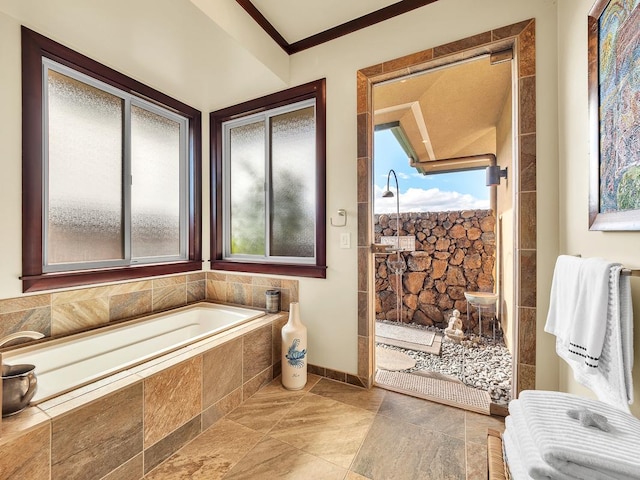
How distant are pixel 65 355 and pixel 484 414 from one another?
8.58ft

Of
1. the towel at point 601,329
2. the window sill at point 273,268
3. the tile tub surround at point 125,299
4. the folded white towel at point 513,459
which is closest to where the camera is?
the folded white towel at point 513,459

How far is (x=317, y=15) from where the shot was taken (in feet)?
6.37

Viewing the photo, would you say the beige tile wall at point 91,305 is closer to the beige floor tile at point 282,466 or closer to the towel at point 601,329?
the beige floor tile at point 282,466

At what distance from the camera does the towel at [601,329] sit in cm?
87

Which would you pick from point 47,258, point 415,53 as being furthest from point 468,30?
point 47,258

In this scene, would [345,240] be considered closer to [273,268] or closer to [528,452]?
[273,268]

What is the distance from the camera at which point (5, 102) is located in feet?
5.06

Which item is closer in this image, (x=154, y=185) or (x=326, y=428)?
(x=326, y=428)

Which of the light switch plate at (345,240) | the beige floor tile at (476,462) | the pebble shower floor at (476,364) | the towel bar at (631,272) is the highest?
the light switch plate at (345,240)

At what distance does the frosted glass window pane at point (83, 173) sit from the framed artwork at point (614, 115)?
9.48ft

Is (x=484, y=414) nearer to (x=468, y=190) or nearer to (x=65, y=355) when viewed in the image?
(x=65, y=355)

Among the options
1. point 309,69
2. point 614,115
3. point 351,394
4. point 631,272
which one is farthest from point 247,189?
point 631,272

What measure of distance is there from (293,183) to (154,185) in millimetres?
1242

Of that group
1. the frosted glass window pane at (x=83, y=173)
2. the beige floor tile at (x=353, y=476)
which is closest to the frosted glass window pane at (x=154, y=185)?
the frosted glass window pane at (x=83, y=173)
